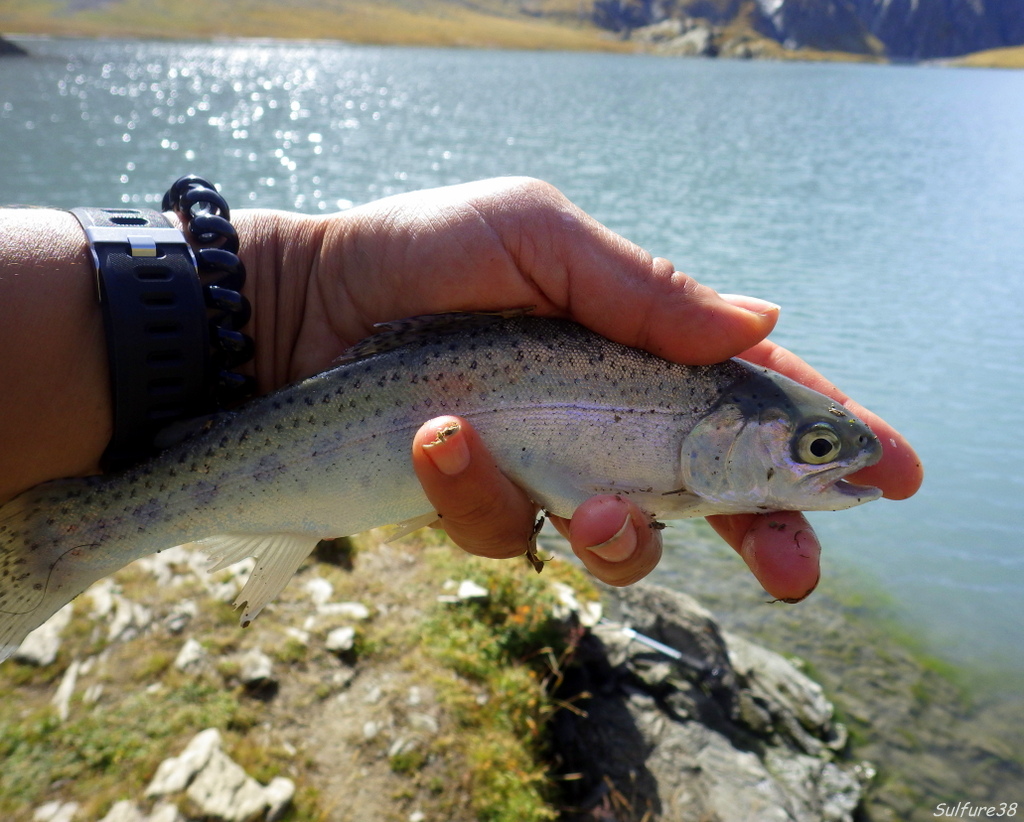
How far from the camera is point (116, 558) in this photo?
4094 millimetres

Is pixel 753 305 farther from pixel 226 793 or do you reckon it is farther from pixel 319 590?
pixel 319 590

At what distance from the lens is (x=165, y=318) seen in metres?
3.98

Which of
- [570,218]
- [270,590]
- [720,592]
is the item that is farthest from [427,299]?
[720,592]

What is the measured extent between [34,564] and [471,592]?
5089mm

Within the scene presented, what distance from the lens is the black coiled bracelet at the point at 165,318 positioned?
394 centimetres

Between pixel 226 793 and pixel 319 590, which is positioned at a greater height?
pixel 226 793

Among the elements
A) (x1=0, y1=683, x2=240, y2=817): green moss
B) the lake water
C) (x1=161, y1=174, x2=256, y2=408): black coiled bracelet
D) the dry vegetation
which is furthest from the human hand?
the dry vegetation

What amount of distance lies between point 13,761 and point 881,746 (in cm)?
950

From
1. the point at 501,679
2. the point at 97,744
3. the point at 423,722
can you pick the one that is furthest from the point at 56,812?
the point at 501,679

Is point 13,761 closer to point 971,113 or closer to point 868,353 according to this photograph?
point 868,353

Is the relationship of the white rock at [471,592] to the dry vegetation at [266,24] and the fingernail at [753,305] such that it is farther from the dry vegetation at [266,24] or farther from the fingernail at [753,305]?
the dry vegetation at [266,24]

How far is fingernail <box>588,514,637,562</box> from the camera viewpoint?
13.8ft

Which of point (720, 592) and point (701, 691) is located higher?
point (701, 691)

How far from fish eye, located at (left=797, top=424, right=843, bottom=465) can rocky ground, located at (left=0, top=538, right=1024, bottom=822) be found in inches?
162
